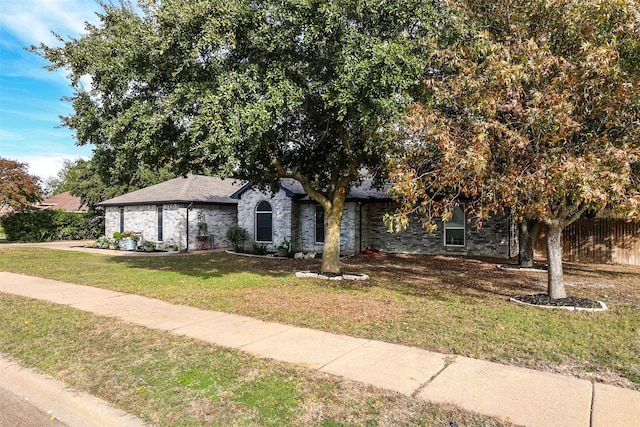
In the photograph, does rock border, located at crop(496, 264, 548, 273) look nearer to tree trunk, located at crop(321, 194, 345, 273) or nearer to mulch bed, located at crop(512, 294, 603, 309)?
mulch bed, located at crop(512, 294, 603, 309)

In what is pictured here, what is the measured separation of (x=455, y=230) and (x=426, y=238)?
4.36ft

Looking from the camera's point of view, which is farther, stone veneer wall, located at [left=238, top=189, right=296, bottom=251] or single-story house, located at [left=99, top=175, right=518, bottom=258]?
stone veneer wall, located at [left=238, top=189, right=296, bottom=251]

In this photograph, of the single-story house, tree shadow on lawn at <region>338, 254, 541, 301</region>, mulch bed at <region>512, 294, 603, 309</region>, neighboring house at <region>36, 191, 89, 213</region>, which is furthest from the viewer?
neighboring house at <region>36, 191, 89, 213</region>

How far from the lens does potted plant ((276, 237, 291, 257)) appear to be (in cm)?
1958

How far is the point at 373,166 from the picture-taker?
41.7 ft

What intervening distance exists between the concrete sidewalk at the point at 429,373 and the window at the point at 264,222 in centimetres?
1345

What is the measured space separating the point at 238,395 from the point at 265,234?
17105 mm

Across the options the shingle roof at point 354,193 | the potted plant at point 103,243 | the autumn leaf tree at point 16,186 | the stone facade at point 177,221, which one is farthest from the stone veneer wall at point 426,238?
the autumn leaf tree at point 16,186

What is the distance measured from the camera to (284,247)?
19.9 m

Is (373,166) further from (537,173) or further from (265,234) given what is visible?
(265,234)

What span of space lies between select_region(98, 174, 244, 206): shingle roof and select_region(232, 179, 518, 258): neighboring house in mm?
2305

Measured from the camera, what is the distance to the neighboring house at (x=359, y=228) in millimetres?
18156

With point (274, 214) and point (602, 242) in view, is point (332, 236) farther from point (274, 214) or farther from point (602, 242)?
point (602, 242)

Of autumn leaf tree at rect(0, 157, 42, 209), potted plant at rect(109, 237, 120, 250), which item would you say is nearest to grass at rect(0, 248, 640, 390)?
potted plant at rect(109, 237, 120, 250)
